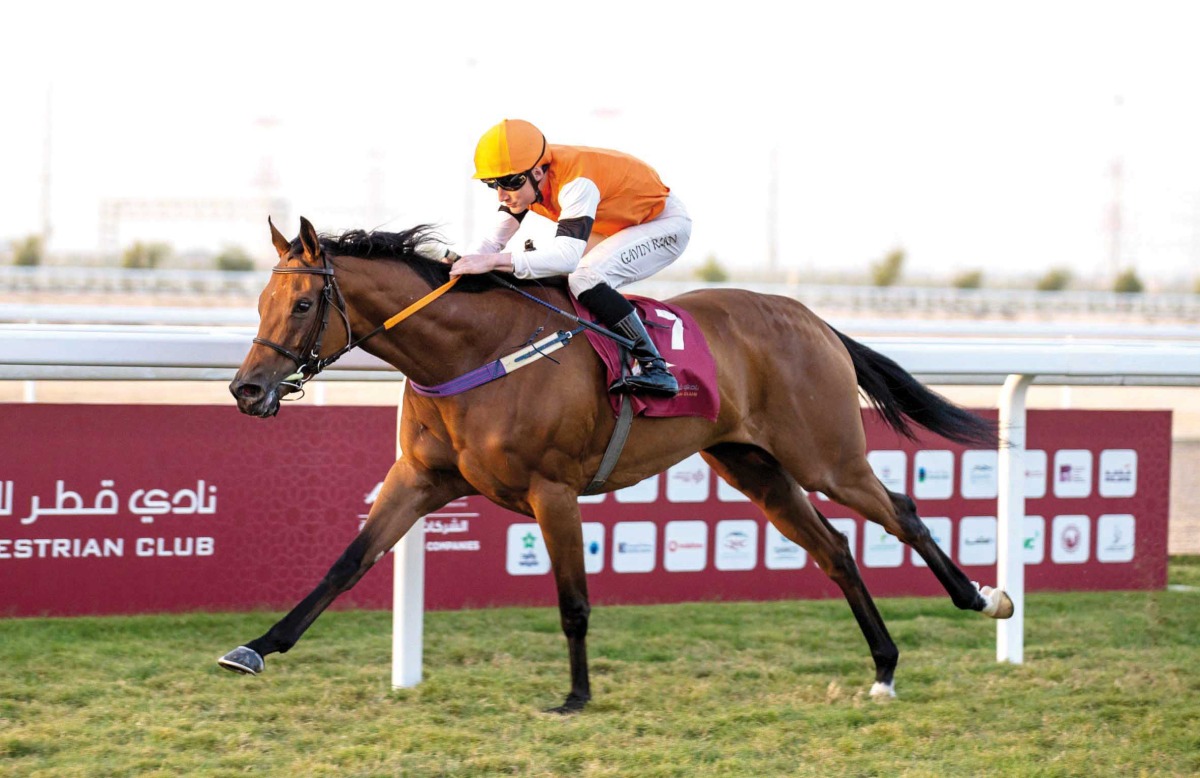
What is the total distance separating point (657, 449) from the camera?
411 centimetres

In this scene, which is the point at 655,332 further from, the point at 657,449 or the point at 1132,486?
the point at 1132,486

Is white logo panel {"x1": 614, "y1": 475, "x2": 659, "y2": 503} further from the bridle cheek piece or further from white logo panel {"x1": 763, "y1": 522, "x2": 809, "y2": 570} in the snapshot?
the bridle cheek piece

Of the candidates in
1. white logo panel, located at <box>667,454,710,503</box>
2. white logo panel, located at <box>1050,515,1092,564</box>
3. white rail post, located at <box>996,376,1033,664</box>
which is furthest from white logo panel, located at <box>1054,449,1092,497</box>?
white logo panel, located at <box>667,454,710,503</box>

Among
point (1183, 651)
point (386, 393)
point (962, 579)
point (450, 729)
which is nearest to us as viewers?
point (450, 729)

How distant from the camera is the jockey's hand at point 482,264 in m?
3.80

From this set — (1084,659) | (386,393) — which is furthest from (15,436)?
(386,393)

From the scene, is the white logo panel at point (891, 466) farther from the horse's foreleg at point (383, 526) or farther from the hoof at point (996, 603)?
the horse's foreleg at point (383, 526)

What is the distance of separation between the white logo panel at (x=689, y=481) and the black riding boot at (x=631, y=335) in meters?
1.45

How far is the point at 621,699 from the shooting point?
4043 millimetres

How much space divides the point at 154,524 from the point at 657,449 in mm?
1893

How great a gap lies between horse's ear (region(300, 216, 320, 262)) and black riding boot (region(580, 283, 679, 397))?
0.81 m

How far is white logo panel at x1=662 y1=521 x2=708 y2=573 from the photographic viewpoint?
537 cm

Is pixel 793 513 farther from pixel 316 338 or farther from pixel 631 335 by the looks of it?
pixel 316 338

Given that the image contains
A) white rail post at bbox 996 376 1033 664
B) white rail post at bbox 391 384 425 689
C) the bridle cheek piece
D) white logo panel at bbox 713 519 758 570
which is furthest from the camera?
white logo panel at bbox 713 519 758 570
